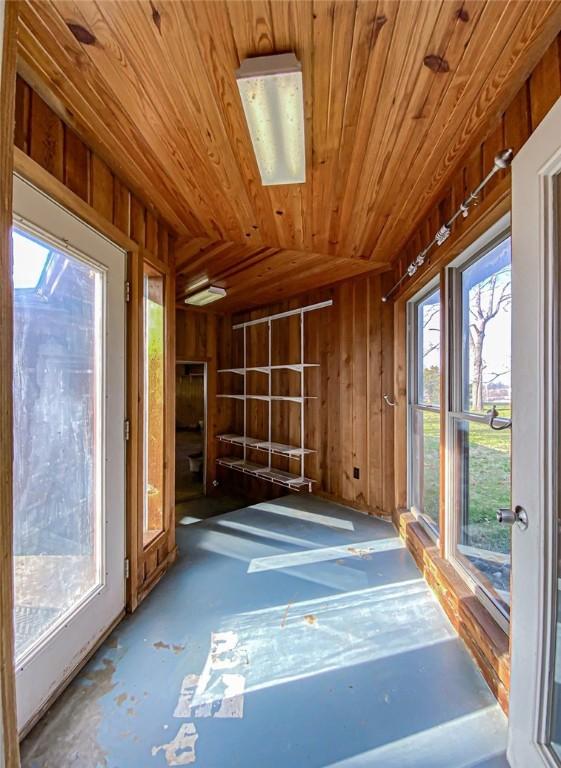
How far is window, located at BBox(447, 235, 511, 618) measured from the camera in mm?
1518

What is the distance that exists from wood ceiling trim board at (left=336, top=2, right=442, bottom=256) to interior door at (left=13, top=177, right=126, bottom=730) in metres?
1.34

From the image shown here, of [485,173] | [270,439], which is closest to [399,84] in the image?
[485,173]

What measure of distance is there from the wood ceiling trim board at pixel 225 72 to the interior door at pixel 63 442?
76 cm

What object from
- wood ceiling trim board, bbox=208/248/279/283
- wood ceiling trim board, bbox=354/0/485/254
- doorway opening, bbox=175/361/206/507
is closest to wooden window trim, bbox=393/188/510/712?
wood ceiling trim board, bbox=354/0/485/254

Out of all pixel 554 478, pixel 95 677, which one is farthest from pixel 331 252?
pixel 95 677

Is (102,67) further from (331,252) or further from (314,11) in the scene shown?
(331,252)

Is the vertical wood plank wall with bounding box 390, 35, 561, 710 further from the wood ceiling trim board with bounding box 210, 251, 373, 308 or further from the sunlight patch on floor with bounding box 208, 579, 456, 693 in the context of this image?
the wood ceiling trim board with bounding box 210, 251, 373, 308

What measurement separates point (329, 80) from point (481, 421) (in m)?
1.58

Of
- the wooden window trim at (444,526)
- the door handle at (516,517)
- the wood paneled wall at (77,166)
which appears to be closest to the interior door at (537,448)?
the door handle at (516,517)

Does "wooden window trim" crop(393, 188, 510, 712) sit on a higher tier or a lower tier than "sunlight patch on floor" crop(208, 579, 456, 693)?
higher

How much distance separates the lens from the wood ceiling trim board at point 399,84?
0.96 m

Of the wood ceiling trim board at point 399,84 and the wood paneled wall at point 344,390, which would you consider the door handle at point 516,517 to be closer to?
the wood ceiling trim board at point 399,84

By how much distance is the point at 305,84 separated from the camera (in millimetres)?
1157

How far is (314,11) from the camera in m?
0.92
